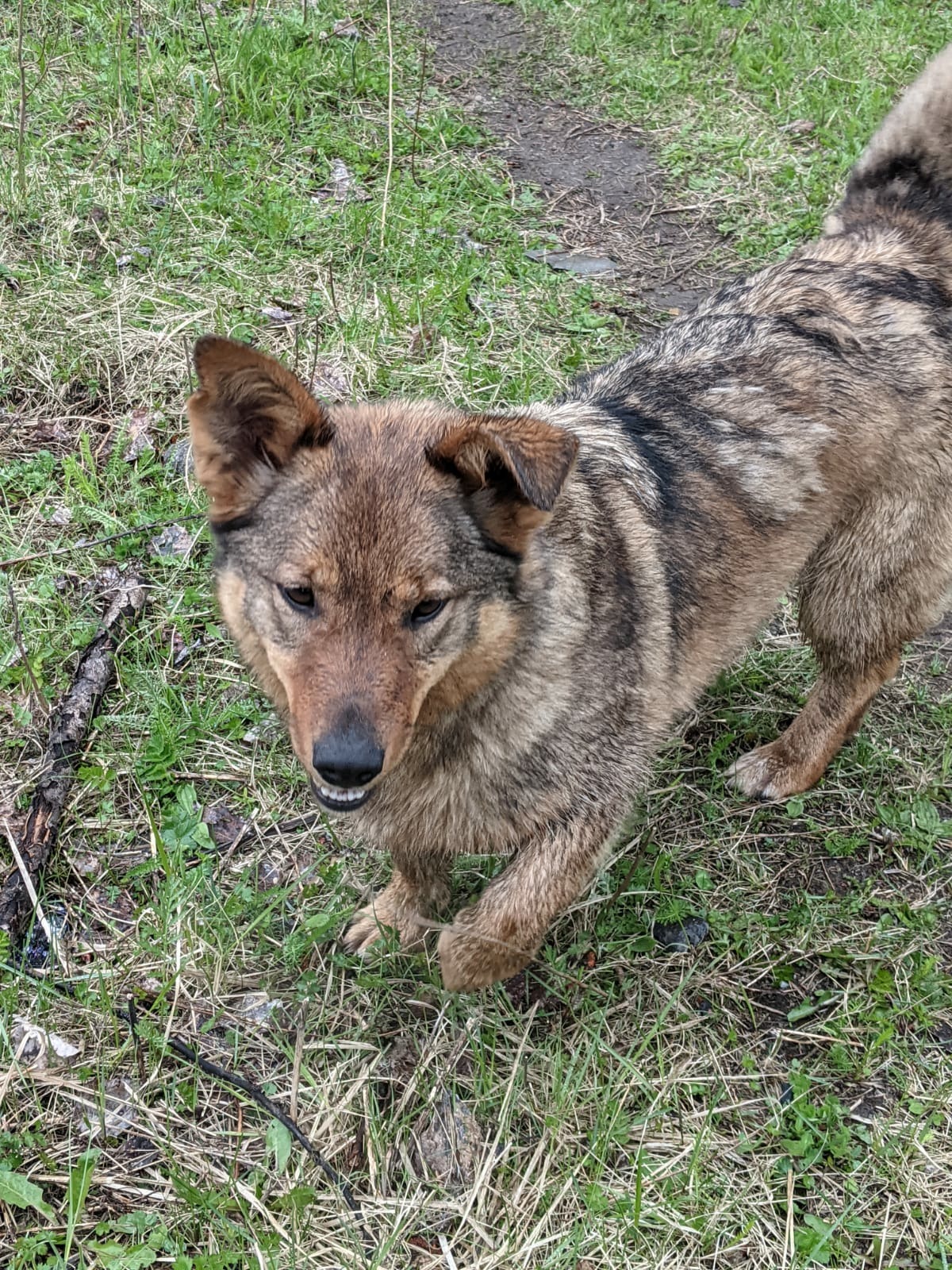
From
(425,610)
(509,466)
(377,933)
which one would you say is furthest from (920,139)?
(377,933)

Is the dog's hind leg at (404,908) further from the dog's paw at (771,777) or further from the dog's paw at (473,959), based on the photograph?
the dog's paw at (771,777)

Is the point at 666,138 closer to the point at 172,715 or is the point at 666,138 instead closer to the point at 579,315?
the point at 579,315

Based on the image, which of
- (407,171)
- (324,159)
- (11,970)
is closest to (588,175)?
(407,171)

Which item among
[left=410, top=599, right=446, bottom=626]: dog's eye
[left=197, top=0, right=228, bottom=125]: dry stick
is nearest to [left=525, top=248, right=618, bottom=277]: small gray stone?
[left=197, top=0, right=228, bottom=125]: dry stick

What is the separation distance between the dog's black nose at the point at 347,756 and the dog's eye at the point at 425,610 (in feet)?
1.03

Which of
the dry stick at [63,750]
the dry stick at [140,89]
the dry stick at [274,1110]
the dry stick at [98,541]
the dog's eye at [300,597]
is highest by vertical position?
the dry stick at [140,89]

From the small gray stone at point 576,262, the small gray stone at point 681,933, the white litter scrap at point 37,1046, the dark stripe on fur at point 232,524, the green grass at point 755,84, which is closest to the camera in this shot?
the dark stripe on fur at point 232,524

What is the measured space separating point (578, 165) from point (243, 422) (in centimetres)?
555

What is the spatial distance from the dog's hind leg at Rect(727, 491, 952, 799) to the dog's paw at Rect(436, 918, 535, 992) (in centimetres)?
143

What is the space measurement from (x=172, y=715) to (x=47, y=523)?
46.9 inches

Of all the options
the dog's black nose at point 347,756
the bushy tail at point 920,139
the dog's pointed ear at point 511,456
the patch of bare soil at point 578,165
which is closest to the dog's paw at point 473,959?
the dog's black nose at point 347,756

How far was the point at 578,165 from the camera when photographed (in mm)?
7219

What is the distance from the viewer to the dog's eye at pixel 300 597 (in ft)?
7.95

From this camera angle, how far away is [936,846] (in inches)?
152
